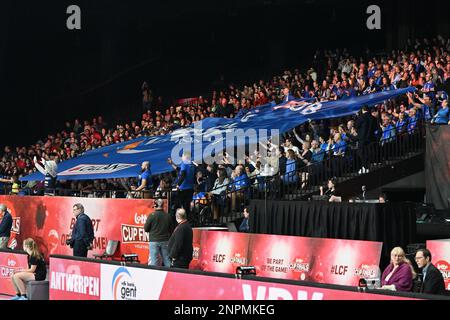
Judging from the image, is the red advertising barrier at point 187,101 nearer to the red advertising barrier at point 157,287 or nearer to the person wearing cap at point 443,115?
the person wearing cap at point 443,115

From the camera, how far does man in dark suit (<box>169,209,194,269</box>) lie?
55.7 feet

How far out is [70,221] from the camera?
76.7 ft

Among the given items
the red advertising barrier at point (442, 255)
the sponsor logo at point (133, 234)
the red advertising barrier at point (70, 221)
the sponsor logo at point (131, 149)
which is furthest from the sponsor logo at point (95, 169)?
the red advertising barrier at point (442, 255)

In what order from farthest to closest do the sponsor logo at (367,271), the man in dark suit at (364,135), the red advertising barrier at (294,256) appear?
1. the man in dark suit at (364,135)
2. the red advertising barrier at (294,256)
3. the sponsor logo at (367,271)

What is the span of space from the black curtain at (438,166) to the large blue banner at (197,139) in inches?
91.7

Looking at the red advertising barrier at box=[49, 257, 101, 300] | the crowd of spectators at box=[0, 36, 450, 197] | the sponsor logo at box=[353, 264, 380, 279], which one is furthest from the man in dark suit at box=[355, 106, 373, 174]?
the red advertising barrier at box=[49, 257, 101, 300]

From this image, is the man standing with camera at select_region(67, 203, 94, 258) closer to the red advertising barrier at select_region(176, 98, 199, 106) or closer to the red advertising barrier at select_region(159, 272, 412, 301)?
the red advertising barrier at select_region(159, 272, 412, 301)

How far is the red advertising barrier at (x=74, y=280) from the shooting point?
14984mm

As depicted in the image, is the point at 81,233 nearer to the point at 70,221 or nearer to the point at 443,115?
the point at 70,221

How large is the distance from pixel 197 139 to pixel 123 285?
12694 mm

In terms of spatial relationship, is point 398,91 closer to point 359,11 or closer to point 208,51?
point 359,11

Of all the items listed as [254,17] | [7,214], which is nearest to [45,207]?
[7,214]

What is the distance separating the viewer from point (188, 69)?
4378 cm
